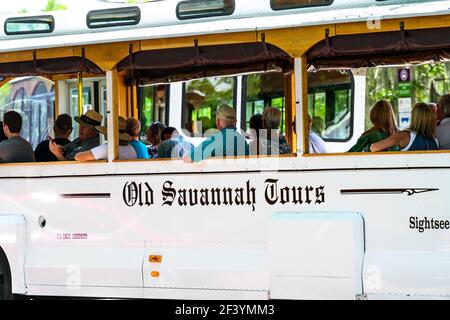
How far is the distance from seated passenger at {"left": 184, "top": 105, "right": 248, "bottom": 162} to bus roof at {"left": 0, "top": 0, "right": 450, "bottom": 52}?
690mm

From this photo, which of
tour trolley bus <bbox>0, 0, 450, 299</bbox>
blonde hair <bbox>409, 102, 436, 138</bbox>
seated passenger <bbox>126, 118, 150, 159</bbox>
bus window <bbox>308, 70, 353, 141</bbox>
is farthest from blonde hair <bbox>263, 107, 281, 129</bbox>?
bus window <bbox>308, 70, 353, 141</bbox>

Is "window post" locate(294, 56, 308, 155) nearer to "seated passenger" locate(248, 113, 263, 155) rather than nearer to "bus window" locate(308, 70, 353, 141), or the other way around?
"seated passenger" locate(248, 113, 263, 155)

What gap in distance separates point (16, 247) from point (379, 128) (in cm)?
296

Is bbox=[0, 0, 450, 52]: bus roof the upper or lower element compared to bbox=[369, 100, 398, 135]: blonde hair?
upper

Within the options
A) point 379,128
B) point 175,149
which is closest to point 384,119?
point 379,128

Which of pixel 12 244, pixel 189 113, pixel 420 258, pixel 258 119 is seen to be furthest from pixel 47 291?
pixel 189 113

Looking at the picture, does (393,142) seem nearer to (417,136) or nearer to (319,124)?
(417,136)

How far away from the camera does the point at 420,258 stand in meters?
5.87

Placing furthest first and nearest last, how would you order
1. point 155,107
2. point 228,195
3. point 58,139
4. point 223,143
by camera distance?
point 155,107 → point 58,139 → point 223,143 → point 228,195

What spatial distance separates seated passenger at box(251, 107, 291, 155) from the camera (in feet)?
21.4

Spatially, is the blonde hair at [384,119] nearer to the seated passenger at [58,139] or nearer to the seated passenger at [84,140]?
the seated passenger at [84,140]

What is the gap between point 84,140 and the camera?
7.19m

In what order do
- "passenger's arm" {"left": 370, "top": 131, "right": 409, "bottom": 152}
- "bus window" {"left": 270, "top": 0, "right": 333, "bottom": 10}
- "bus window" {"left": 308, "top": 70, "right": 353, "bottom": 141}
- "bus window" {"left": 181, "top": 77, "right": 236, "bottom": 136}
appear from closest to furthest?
"passenger's arm" {"left": 370, "top": 131, "right": 409, "bottom": 152}
"bus window" {"left": 270, "top": 0, "right": 333, "bottom": 10}
"bus window" {"left": 308, "top": 70, "right": 353, "bottom": 141}
"bus window" {"left": 181, "top": 77, "right": 236, "bottom": 136}
